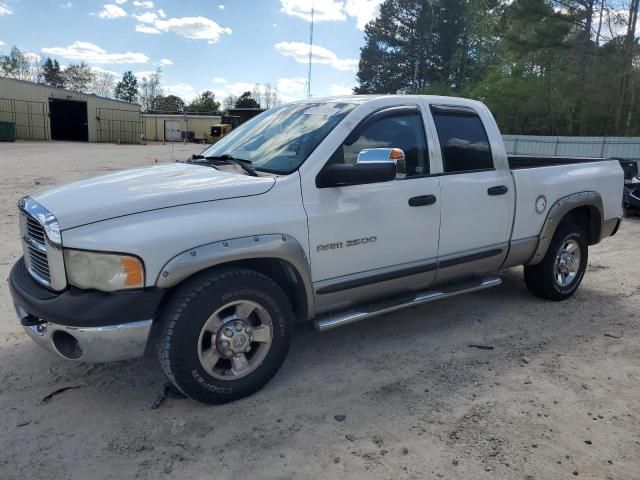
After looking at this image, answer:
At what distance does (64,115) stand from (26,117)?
5.18 metres

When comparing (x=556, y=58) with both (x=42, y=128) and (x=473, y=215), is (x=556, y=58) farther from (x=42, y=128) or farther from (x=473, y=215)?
(x=42, y=128)

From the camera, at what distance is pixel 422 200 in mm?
3926

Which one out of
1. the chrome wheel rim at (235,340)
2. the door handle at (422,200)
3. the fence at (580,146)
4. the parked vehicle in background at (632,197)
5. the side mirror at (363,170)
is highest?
the fence at (580,146)

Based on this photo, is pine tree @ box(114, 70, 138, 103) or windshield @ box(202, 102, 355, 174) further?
pine tree @ box(114, 70, 138, 103)

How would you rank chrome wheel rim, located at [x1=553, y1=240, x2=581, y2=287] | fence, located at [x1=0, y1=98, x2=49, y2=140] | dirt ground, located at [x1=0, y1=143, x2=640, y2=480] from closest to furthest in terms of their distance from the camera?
1. dirt ground, located at [x1=0, y1=143, x2=640, y2=480]
2. chrome wheel rim, located at [x1=553, y1=240, x2=581, y2=287]
3. fence, located at [x1=0, y1=98, x2=49, y2=140]

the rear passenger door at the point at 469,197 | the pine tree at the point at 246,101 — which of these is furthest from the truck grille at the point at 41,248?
the pine tree at the point at 246,101

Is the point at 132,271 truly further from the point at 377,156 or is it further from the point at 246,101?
the point at 246,101

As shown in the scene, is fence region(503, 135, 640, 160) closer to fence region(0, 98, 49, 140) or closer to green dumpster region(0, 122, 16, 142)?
green dumpster region(0, 122, 16, 142)

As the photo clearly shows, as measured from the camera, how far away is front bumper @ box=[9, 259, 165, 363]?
2.79 metres

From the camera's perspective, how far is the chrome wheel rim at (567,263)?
5262 millimetres

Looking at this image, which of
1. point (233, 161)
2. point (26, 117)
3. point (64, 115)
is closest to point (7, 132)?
point (26, 117)

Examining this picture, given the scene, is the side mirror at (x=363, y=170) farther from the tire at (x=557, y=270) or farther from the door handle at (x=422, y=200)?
the tire at (x=557, y=270)

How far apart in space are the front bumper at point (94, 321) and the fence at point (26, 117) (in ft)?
147

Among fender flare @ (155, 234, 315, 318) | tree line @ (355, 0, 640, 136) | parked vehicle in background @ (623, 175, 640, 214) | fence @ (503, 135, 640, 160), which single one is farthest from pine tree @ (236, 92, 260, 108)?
fender flare @ (155, 234, 315, 318)
